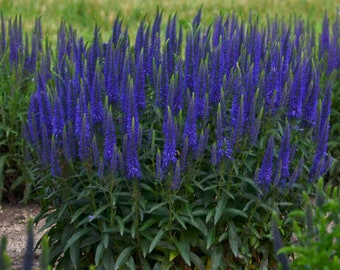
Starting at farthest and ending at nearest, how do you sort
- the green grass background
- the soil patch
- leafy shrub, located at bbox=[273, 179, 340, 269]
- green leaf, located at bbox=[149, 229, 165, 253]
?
the green grass background < the soil patch < green leaf, located at bbox=[149, 229, 165, 253] < leafy shrub, located at bbox=[273, 179, 340, 269]

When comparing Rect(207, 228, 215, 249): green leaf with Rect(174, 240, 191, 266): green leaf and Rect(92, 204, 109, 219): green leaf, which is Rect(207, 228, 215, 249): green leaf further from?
Rect(92, 204, 109, 219): green leaf

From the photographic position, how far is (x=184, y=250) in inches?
191

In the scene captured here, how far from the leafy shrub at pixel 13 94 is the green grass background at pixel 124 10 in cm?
447

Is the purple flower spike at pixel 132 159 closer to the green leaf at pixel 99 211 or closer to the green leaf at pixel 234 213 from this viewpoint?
the green leaf at pixel 99 211

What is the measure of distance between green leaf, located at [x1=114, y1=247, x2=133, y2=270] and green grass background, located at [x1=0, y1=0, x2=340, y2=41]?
23.8 ft

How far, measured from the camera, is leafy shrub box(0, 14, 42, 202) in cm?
688

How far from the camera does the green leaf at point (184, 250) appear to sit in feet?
15.8

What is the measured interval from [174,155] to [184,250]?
0.66 meters

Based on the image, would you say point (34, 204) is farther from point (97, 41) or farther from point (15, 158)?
point (97, 41)

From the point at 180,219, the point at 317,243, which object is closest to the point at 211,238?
the point at 180,219

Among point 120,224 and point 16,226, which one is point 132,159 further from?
point 16,226

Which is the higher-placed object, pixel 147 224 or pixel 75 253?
pixel 147 224

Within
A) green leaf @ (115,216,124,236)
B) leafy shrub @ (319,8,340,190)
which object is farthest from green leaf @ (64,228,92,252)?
leafy shrub @ (319,8,340,190)

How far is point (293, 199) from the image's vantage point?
5.14 metres
